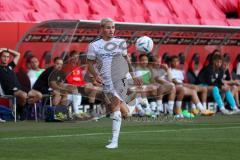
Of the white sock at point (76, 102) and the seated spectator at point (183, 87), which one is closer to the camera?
the white sock at point (76, 102)

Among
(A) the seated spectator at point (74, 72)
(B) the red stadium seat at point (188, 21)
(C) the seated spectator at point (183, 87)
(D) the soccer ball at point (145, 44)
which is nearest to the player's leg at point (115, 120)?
(D) the soccer ball at point (145, 44)

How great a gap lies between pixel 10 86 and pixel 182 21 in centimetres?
959

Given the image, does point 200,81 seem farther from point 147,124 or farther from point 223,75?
point 147,124

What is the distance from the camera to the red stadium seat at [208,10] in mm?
29861

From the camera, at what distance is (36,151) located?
40.8ft

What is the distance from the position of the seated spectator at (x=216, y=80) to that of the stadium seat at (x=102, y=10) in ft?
11.5

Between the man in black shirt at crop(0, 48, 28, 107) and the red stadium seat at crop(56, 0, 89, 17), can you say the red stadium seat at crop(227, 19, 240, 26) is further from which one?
the man in black shirt at crop(0, 48, 28, 107)

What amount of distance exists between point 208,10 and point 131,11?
3.51 m

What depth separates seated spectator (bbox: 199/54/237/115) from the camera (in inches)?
981

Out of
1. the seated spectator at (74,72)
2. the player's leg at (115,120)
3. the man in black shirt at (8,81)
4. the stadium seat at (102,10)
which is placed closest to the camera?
the player's leg at (115,120)

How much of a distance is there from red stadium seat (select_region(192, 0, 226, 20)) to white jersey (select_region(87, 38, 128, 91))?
16.0 meters

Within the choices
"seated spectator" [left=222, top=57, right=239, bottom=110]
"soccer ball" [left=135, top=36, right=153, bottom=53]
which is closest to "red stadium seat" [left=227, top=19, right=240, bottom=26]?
"seated spectator" [left=222, top=57, right=239, bottom=110]

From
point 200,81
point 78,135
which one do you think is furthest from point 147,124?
point 200,81

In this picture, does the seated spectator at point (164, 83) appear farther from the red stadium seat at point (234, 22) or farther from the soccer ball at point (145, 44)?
the red stadium seat at point (234, 22)
